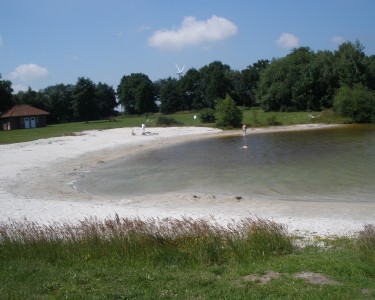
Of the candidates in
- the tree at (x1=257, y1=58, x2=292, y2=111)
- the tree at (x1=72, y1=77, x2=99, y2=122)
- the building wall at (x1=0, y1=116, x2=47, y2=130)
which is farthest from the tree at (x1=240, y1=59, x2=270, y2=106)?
the building wall at (x1=0, y1=116, x2=47, y2=130)

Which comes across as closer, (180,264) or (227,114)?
(180,264)

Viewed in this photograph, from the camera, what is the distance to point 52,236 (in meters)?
10.6

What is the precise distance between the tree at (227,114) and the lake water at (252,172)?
78.9 feet

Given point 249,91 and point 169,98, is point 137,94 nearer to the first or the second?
point 169,98

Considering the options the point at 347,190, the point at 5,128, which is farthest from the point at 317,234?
the point at 5,128

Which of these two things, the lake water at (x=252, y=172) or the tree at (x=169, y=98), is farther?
the tree at (x=169, y=98)

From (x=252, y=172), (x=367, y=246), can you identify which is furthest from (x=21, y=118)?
(x=367, y=246)

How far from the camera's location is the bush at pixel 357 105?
67312 millimetres

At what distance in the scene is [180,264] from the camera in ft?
28.4

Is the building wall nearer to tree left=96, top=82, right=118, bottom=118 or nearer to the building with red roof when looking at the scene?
the building with red roof

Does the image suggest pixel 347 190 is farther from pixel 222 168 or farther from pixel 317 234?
pixel 222 168

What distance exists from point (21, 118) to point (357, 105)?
6112cm

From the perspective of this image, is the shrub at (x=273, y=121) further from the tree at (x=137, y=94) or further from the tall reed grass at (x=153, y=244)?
the tall reed grass at (x=153, y=244)

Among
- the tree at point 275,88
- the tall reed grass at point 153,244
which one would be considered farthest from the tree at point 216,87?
the tall reed grass at point 153,244
